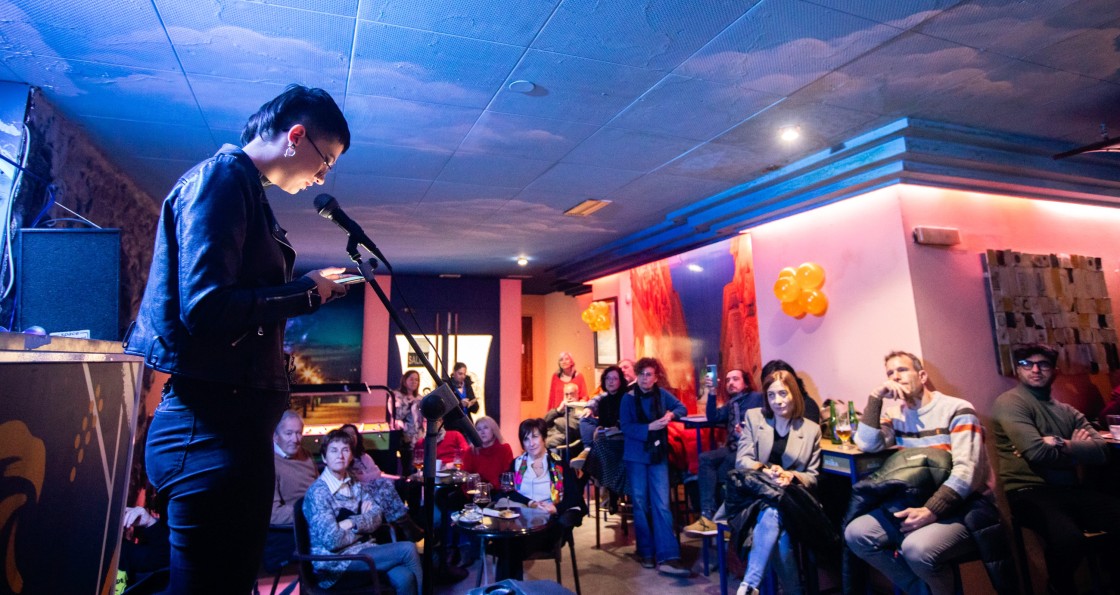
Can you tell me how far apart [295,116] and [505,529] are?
2494mm

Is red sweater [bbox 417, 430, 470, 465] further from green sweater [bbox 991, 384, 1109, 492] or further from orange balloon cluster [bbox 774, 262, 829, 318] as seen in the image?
green sweater [bbox 991, 384, 1109, 492]

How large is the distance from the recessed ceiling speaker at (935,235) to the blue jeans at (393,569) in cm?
391

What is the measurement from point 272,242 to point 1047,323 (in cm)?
529

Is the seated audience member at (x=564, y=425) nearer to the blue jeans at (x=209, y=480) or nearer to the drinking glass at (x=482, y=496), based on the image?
the drinking glass at (x=482, y=496)

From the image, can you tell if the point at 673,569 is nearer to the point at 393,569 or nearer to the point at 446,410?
the point at 393,569

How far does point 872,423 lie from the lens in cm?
340

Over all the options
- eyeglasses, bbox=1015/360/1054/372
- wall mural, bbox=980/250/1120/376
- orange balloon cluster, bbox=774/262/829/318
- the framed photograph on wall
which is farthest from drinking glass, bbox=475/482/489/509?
the framed photograph on wall

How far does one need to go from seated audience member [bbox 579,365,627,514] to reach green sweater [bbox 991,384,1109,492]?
2.70m

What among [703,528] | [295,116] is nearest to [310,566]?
[295,116]

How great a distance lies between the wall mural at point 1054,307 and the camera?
407 centimetres

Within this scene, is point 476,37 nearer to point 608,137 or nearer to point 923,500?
point 608,137

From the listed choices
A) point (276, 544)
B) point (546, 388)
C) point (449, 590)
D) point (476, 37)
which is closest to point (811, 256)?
point (476, 37)

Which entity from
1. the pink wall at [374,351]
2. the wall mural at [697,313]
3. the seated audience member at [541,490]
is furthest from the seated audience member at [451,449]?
the pink wall at [374,351]

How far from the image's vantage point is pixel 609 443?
4984mm
